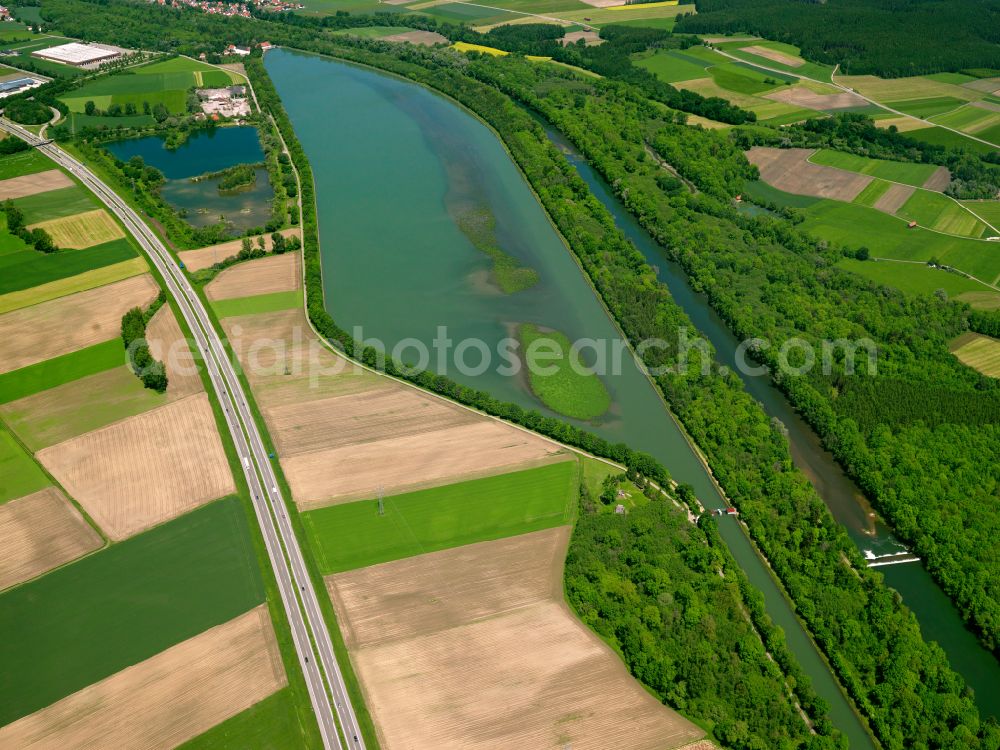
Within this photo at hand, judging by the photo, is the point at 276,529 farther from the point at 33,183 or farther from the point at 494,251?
the point at 33,183

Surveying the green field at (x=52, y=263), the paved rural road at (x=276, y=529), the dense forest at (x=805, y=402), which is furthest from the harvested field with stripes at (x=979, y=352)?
the green field at (x=52, y=263)

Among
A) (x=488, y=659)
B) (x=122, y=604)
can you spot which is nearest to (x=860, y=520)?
(x=488, y=659)

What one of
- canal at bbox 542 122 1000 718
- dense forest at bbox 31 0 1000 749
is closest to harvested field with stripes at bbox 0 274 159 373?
dense forest at bbox 31 0 1000 749

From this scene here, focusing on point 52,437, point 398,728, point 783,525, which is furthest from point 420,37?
point 398,728

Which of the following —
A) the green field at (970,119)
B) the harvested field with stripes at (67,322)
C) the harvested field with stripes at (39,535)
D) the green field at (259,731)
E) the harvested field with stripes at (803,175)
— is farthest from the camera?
the green field at (970,119)

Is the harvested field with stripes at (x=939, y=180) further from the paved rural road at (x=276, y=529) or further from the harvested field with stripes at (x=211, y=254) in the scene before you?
the paved rural road at (x=276, y=529)

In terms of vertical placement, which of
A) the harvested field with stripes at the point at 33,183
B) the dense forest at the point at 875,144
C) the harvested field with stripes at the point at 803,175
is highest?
the dense forest at the point at 875,144
